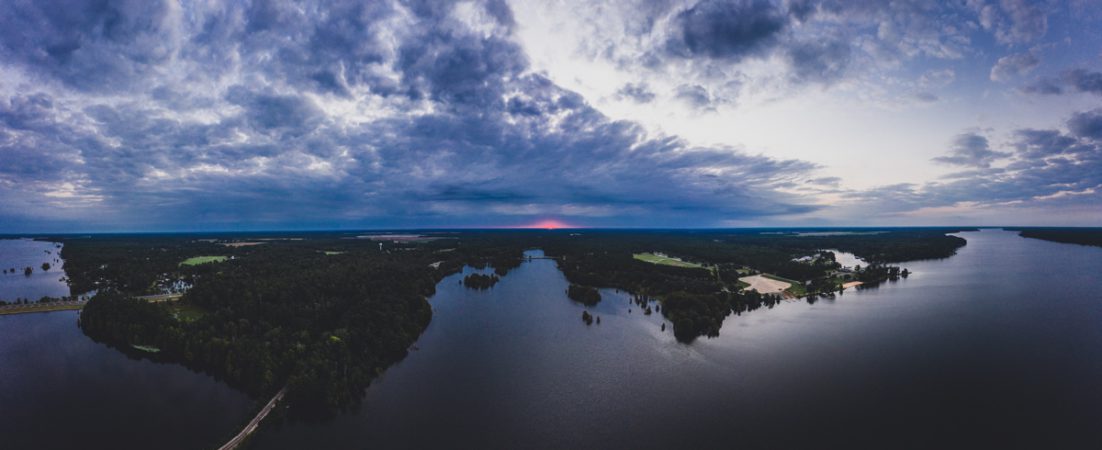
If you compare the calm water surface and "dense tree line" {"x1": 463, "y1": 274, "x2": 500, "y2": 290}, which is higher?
"dense tree line" {"x1": 463, "y1": 274, "x2": 500, "y2": 290}

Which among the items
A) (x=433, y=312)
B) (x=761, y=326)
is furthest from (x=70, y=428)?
(x=761, y=326)

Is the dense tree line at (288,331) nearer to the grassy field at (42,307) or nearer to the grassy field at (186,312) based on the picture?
the grassy field at (186,312)

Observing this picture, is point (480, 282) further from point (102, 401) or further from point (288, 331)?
point (102, 401)

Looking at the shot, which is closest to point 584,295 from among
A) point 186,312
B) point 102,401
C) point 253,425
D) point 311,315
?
point 311,315

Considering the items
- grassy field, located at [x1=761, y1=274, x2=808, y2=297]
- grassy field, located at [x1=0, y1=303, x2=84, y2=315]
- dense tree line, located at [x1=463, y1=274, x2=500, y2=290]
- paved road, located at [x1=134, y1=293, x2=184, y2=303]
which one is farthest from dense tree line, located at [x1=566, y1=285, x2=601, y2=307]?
grassy field, located at [x1=0, y1=303, x2=84, y2=315]

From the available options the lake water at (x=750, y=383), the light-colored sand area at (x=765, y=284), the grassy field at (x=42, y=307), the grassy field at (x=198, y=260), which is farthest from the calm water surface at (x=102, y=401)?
the light-colored sand area at (x=765, y=284)

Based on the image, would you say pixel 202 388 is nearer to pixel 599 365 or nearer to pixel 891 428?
pixel 599 365

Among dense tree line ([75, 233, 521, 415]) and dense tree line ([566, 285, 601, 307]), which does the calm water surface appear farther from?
dense tree line ([566, 285, 601, 307])
